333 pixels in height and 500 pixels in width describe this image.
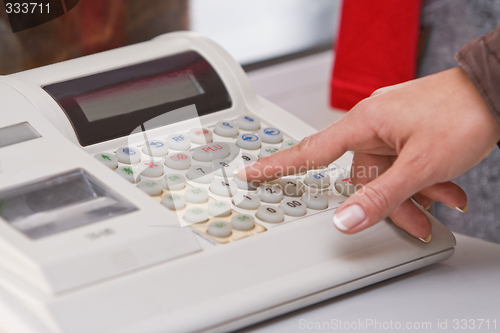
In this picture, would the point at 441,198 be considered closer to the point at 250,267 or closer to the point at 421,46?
the point at 250,267

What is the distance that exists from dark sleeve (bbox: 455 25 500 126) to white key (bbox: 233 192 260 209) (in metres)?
0.18

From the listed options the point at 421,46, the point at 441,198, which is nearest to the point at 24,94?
the point at 441,198

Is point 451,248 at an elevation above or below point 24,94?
below

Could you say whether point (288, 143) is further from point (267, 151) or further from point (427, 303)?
point (427, 303)

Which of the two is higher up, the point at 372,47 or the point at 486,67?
the point at 486,67

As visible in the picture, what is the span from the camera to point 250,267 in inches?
14.2

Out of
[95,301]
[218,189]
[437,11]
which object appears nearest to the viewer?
[95,301]

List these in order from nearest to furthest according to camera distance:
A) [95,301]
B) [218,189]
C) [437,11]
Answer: [95,301]
[218,189]
[437,11]

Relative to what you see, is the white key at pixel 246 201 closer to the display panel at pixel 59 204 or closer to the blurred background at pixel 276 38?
→ the display panel at pixel 59 204

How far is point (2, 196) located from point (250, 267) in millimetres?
171

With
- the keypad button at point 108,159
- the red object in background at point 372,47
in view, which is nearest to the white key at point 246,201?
the keypad button at point 108,159

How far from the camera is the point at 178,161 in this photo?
1.46 ft

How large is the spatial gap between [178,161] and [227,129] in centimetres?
7

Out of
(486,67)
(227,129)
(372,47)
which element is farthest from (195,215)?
(372,47)
